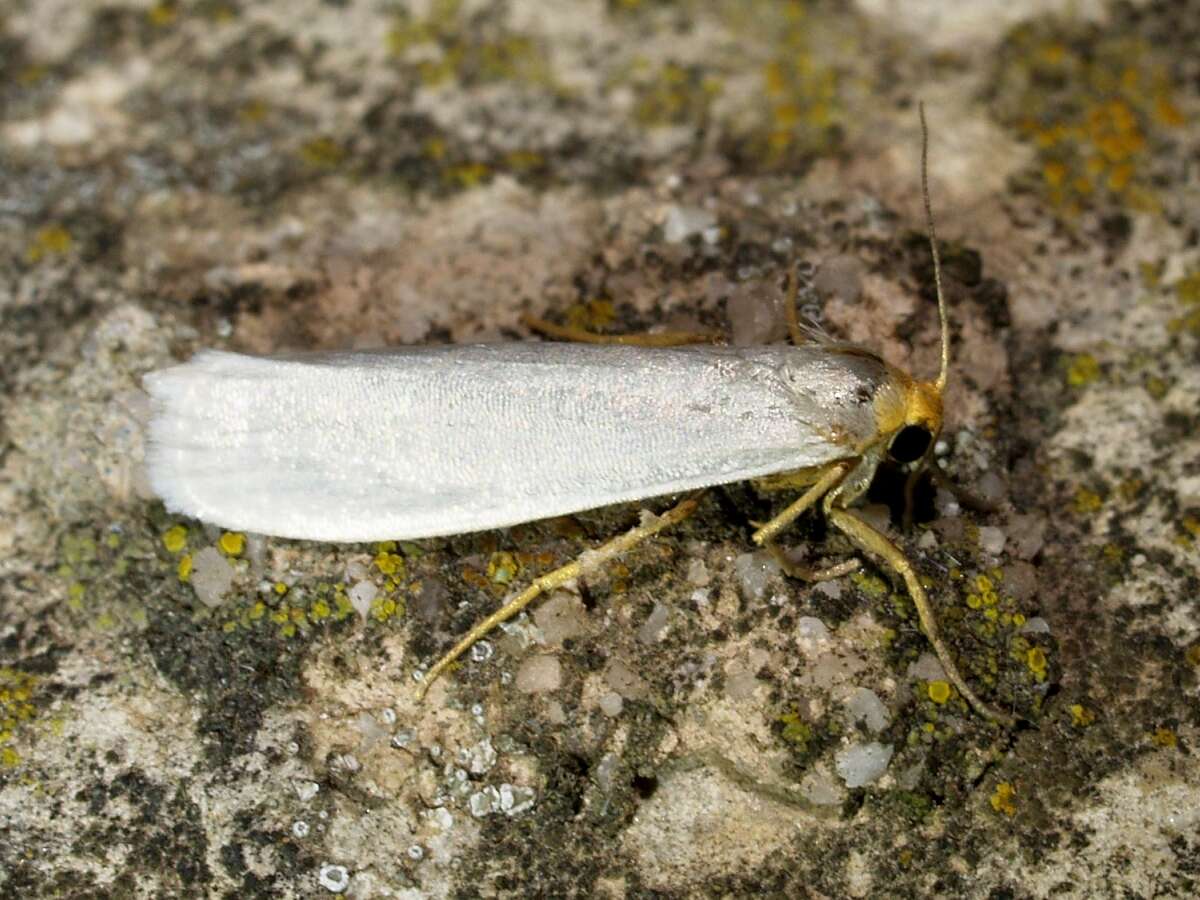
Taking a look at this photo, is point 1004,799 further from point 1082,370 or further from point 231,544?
point 231,544

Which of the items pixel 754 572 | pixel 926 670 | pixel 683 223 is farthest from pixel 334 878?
pixel 683 223

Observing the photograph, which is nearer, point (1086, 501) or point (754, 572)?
point (754, 572)

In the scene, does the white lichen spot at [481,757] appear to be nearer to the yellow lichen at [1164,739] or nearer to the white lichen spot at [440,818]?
the white lichen spot at [440,818]

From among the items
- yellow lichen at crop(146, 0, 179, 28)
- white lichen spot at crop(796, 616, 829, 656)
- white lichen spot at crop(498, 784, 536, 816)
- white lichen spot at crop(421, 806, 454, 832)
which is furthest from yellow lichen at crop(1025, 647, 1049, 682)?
yellow lichen at crop(146, 0, 179, 28)

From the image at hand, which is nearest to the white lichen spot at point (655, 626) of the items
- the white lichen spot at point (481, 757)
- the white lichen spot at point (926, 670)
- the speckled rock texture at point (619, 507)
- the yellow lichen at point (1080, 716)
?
the speckled rock texture at point (619, 507)

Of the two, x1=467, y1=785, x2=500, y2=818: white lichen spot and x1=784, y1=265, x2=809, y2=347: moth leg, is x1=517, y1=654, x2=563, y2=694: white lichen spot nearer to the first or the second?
x1=467, y1=785, x2=500, y2=818: white lichen spot

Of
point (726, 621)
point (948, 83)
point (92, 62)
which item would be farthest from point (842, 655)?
point (92, 62)
